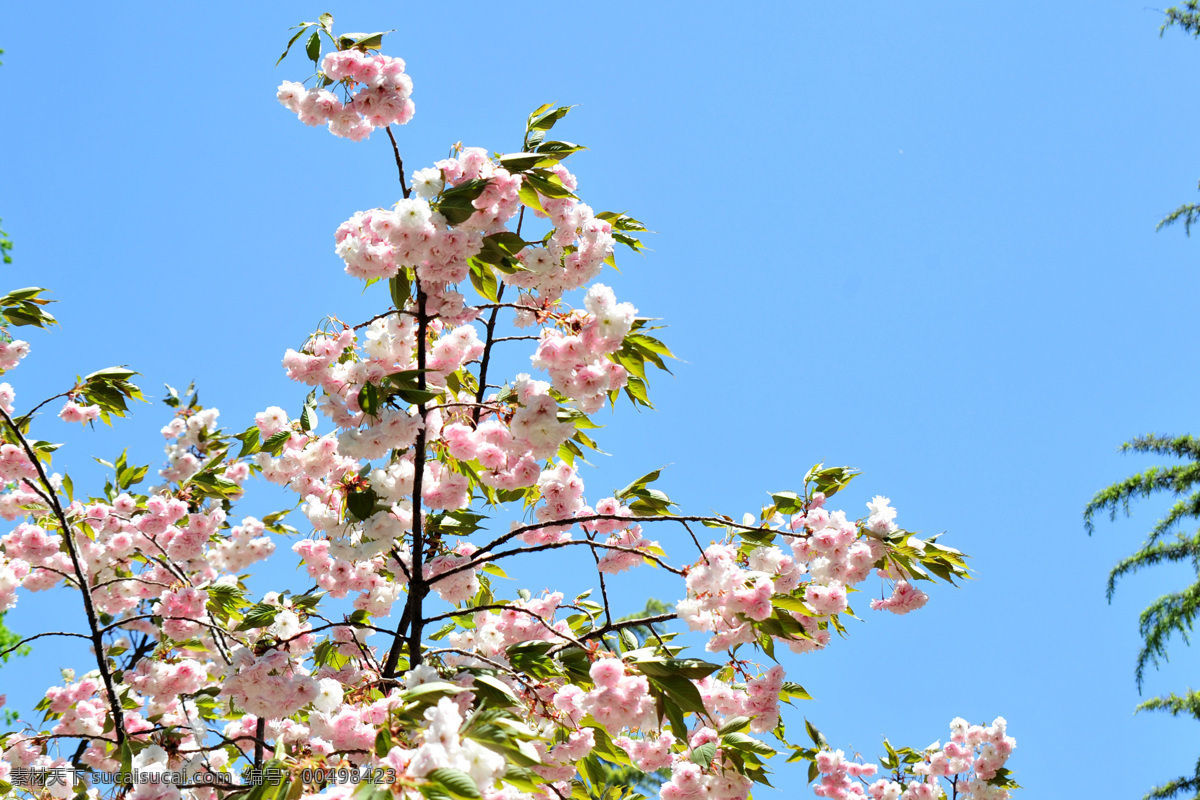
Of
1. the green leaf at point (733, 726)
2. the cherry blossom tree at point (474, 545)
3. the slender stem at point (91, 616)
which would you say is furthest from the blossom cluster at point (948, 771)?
the slender stem at point (91, 616)

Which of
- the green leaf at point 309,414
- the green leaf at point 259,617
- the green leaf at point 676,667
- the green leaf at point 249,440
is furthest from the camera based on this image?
the green leaf at point 249,440

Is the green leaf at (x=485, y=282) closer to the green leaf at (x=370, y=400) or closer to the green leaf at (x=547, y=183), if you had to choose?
the green leaf at (x=547, y=183)

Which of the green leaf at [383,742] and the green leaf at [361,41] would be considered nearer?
the green leaf at [383,742]

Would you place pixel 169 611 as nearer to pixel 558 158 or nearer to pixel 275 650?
pixel 275 650

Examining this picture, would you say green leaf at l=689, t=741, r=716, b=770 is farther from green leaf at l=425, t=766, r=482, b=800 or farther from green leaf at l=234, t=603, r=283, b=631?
green leaf at l=234, t=603, r=283, b=631

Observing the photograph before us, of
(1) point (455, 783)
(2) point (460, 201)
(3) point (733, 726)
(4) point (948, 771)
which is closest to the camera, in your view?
(1) point (455, 783)

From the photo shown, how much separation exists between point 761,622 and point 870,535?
56 cm

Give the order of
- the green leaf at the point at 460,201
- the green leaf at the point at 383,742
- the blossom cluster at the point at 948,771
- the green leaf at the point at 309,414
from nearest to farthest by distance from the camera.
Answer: the green leaf at the point at 383,742, the green leaf at the point at 460,201, the green leaf at the point at 309,414, the blossom cluster at the point at 948,771

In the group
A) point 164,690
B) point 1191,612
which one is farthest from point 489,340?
point 1191,612

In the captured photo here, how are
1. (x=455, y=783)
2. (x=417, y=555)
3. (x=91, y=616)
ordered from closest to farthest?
1. (x=455, y=783)
2. (x=417, y=555)
3. (x=91, y=616)

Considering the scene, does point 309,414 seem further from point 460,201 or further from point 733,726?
point 733,726

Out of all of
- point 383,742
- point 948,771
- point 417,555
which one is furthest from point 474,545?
point 948,771

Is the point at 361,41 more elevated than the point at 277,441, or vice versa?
the point at 361,41

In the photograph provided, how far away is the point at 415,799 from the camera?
1578mm
